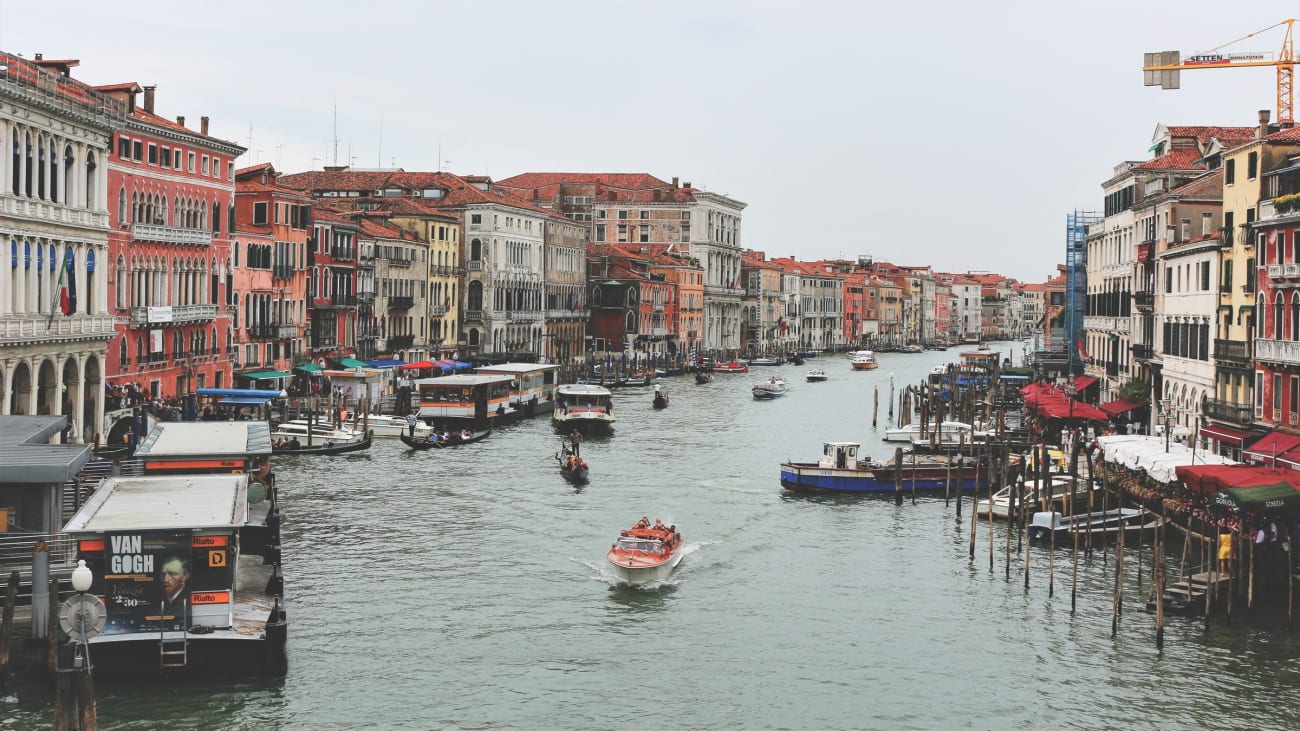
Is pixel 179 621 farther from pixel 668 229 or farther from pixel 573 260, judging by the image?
pixel 668 229

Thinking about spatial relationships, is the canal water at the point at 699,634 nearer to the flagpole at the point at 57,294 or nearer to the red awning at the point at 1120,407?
the flagpole at the point at 57,294

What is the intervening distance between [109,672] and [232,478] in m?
3.86

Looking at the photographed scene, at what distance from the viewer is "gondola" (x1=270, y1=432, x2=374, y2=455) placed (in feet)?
116

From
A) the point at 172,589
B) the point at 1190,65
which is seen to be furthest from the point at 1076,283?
the point at 172,589

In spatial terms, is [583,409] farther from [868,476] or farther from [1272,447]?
[1272,447]

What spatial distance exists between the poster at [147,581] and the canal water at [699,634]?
2.19ft

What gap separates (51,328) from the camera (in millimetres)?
27406

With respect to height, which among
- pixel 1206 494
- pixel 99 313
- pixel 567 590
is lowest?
pixel 567 590

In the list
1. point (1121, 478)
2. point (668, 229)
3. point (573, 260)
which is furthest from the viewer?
point (668, 229)

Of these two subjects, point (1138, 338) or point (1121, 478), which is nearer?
point (1121, 478)

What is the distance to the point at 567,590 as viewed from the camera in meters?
21.1

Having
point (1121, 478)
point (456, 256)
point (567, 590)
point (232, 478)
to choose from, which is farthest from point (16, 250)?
point (456, 256)

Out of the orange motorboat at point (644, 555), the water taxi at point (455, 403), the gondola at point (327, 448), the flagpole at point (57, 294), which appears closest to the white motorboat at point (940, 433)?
the water taxi at point (455, 403)

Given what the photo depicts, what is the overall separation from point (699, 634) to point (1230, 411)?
44.5 ft
